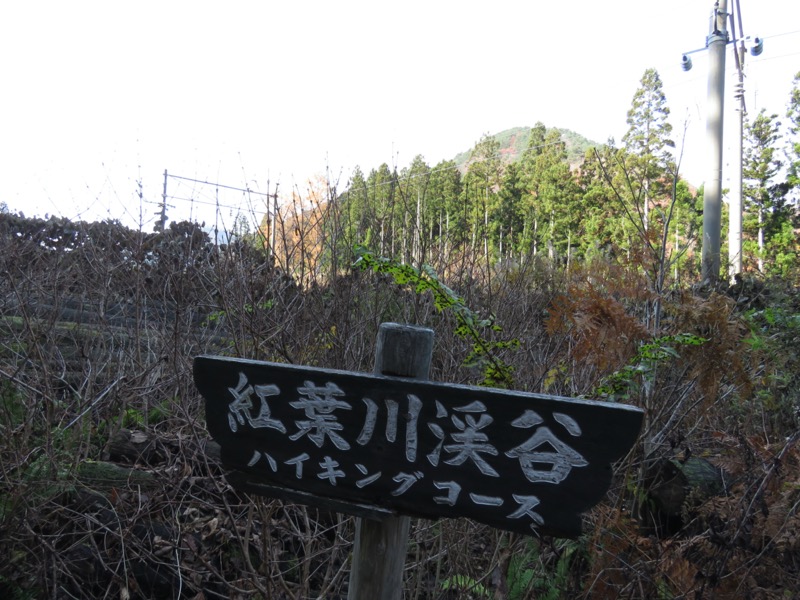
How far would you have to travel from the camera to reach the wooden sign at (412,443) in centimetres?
154

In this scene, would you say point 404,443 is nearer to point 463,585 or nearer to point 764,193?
point 463,585

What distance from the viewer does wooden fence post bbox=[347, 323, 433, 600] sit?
1.82 m

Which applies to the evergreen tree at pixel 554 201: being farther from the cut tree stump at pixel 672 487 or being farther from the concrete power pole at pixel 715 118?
the cut tree stump at pixel 672 487

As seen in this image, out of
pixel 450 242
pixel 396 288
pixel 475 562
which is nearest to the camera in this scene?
pixel 475 562

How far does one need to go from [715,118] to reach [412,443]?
10.1m

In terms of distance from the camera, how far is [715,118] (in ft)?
32.9

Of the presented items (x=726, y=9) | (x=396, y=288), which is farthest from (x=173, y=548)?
(x=726, y=9)

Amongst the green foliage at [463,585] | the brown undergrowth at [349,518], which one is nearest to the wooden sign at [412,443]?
the brown undergrowth at [349,518]

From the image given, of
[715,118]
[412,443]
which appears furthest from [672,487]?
[715,118]

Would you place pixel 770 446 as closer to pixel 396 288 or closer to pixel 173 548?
pixel 396 288

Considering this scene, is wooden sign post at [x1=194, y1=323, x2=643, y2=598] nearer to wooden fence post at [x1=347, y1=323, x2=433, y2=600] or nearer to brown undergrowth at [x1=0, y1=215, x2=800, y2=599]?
wooden fence post at [x1=347, y1=323, x2=433, y2=600]

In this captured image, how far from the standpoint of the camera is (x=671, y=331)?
10.8ft

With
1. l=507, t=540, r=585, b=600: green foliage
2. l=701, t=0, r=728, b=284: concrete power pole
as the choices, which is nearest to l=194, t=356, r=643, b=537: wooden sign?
l=507, t=540, r=585, b=600: green foliage

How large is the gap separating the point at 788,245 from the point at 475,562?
31832 mm
